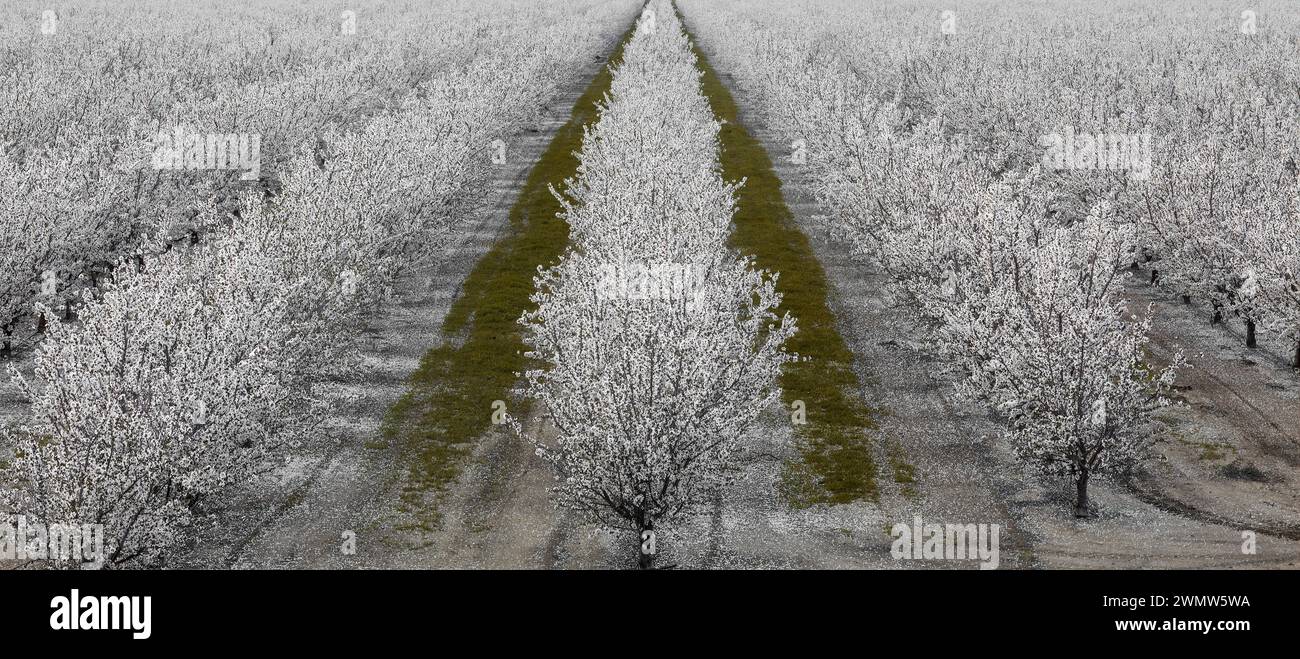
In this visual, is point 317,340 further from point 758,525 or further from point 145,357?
point 758,525

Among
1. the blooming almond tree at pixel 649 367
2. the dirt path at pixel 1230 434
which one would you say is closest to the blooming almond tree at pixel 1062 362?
the dirt path at pixel 1230 434

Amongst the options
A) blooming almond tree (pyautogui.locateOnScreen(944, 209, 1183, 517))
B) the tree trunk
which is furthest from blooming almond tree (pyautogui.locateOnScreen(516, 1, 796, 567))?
the tree trunk

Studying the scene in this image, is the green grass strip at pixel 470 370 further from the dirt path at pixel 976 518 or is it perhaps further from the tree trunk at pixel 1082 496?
the tree trunk at pixel 1082 496

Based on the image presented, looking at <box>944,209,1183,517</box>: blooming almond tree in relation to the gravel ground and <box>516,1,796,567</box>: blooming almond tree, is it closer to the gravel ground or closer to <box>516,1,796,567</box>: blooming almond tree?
<box>516,1,796,567</box>: blooming almond tree

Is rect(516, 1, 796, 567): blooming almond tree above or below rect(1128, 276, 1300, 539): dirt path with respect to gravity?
above

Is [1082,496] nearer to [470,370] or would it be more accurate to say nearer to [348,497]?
[348,497]

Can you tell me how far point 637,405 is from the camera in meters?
24.3

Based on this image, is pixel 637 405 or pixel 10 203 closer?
pixel 637 405

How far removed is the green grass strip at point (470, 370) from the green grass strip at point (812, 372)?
786cm

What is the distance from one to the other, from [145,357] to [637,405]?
383 inches

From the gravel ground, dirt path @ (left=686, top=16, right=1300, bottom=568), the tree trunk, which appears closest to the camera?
dirt path @ (left=686, top=16, right=1300, bottom=568)

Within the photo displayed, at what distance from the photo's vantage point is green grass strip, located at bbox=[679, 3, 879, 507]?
97.1 ft

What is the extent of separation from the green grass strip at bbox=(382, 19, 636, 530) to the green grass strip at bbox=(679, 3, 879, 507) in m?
7.86

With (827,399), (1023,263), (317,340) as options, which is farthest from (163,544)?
(1023,263)
